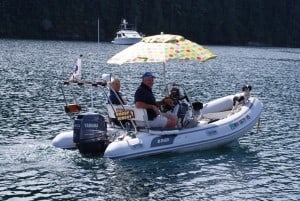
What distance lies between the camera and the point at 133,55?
52.7 ft

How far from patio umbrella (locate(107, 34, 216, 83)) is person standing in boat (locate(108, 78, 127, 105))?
624 mm

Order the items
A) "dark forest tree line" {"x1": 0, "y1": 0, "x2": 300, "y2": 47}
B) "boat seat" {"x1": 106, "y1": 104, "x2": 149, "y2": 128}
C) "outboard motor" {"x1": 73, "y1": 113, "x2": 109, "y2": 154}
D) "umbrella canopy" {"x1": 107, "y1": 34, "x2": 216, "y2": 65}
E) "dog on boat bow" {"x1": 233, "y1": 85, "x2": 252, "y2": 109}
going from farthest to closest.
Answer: "dark forest tree line" {"x1": 0, "y1": 0, "x2": 300, "y2": 47}, "dog on boat bow" {"x1": 233, "y1": 85, "x2": 252, "y2": 109}, "umbrella canopy" {"x1": 107, "y1": 34, "x2": 216, "y2": 65}, "boat seat" {"x1": 106, "y1": 104, "x2": 149, "y2": 128}, "outboard motor" {"x1": 73, "y1": 113, "x2": 109, "y2": 154}

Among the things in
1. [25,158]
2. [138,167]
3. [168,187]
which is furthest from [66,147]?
[168,187]

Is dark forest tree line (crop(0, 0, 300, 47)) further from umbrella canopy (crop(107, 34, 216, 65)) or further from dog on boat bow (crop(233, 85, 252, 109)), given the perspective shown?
umbrella canopy (crop(107, 34, 216, 65))

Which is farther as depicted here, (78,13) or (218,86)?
(78,13)

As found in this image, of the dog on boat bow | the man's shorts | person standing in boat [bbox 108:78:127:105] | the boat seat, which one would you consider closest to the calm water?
the man's shorts

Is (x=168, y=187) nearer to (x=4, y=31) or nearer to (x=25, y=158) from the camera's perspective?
(x=25, y=158)

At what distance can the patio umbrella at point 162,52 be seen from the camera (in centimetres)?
1588

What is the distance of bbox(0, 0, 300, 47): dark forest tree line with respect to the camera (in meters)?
114

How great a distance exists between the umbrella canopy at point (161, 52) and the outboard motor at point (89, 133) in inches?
70.0

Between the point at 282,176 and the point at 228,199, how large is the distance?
9.63 feet

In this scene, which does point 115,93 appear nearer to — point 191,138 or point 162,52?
point 162,52

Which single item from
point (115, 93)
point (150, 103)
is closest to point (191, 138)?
point (150, 103)

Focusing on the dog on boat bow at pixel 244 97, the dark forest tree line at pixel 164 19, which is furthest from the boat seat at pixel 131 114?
the dark forest tree line at pixel 164 19
